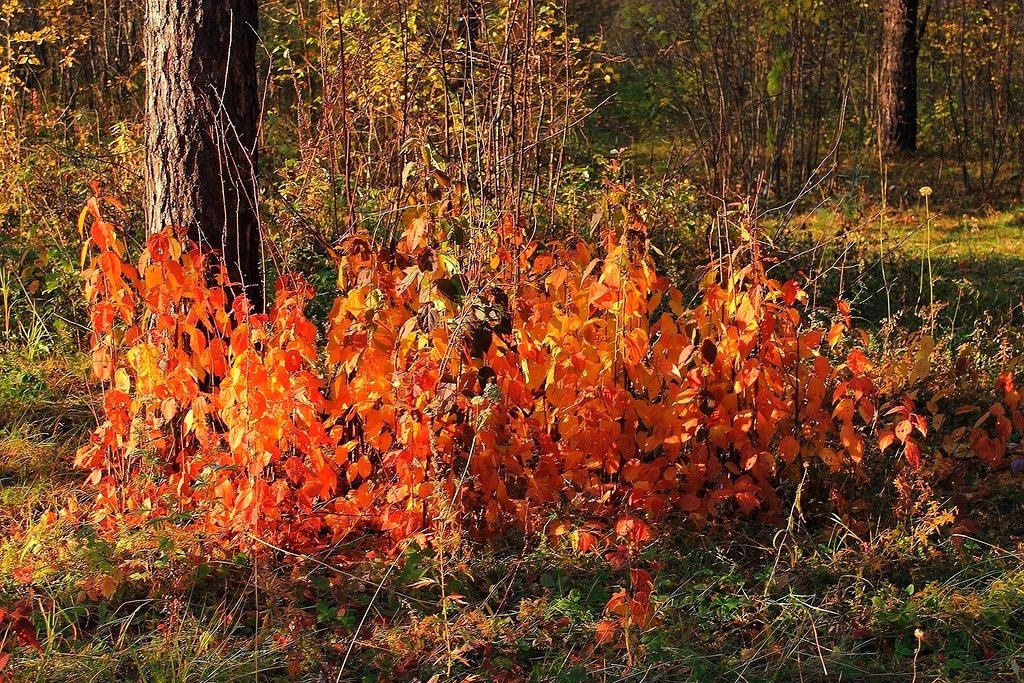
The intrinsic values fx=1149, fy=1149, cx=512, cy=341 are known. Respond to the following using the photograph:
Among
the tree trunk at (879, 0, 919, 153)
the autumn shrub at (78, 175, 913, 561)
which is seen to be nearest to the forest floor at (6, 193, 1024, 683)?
the autumn shrub at (78, 175, 913, 561)

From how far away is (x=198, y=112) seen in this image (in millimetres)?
4074

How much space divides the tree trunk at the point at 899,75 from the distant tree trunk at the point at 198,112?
8.29m

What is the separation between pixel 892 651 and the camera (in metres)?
3.00

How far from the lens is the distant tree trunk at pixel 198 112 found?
404 cm

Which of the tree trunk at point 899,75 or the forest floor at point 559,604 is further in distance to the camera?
the tree trunk at point 899,75

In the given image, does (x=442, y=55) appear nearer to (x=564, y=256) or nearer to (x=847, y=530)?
(x=564, y=256)

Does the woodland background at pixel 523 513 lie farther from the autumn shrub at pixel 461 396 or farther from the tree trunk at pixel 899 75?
the tree trunk at pixel 899 75

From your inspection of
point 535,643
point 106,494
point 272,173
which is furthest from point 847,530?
point 272,173

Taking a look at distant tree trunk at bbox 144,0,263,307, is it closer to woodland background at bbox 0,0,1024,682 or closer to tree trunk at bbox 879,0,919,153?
woodland background at bbox 0,0,1024,682

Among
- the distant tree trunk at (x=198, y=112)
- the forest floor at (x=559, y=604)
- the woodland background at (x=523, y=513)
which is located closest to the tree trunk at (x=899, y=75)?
the woodland background at (x=523, y=513)

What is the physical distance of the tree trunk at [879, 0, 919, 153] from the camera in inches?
434

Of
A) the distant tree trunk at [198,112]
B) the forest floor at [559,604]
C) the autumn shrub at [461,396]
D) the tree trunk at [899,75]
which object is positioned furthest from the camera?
the tree trunk at [899,75]

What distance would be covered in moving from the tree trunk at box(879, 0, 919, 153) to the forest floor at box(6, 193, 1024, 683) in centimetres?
814

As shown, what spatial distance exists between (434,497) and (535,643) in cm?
61
